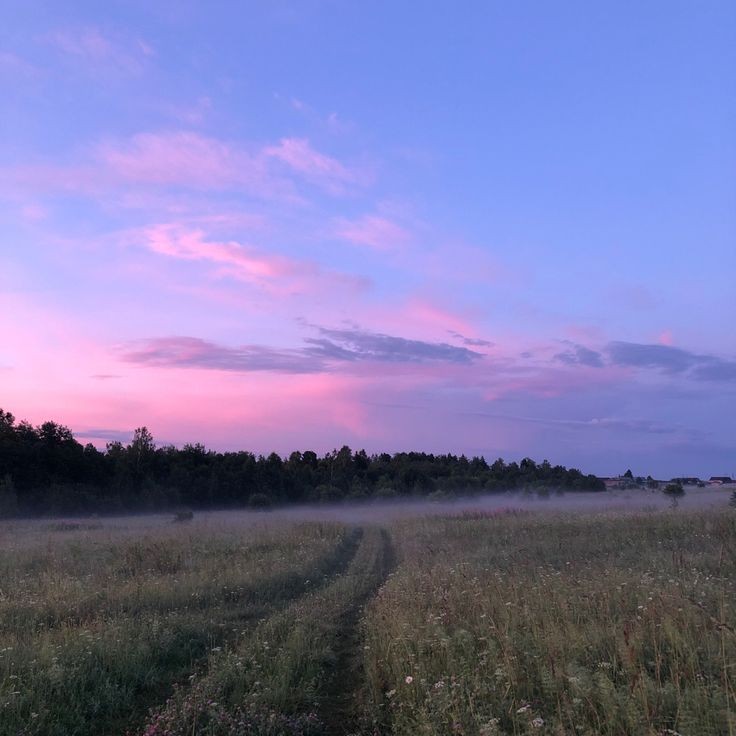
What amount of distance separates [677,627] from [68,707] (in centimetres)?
624

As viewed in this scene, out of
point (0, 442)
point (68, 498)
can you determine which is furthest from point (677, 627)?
point (0, 442)

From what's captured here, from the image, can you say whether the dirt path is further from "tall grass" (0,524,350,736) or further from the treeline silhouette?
the treeline silhouette

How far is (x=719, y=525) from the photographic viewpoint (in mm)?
20609

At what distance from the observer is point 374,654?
8.15 metres

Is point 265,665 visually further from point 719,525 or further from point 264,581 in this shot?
point 719,525

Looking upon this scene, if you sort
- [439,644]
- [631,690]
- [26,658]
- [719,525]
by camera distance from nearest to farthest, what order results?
[631,690] → [439,644] → [26,658] → [719,525]

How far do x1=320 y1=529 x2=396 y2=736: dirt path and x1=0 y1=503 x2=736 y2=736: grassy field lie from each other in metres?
0.04

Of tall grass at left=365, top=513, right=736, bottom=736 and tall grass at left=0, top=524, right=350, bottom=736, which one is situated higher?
tall grass at left=365, top=513, right=736, bottom=736

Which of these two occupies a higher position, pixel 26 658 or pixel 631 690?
pixel 631 690

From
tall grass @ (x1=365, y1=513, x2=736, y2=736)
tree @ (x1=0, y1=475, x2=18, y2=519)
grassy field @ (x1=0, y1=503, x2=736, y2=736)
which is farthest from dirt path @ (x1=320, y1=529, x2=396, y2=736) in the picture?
tree @ (x1=0, y1=475, x2=18, y2=519)

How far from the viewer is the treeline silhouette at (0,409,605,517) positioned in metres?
62.3

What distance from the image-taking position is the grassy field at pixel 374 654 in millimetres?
5324

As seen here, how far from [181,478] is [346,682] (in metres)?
72.6

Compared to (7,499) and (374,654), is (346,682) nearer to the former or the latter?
(374,654)
